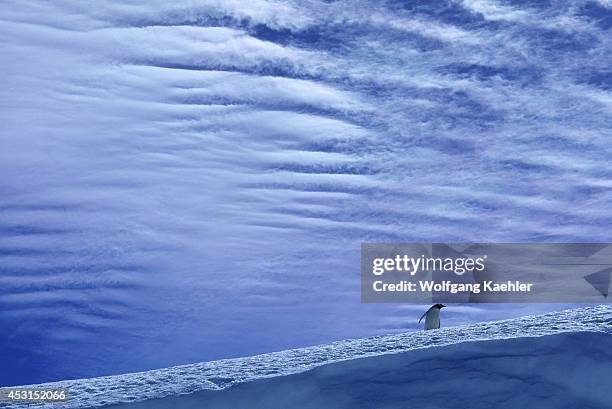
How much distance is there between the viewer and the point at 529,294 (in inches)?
1259

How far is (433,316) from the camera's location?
17.2 meters

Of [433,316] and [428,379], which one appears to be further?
[433,316]

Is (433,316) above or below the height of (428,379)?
below

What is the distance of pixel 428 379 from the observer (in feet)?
27.7

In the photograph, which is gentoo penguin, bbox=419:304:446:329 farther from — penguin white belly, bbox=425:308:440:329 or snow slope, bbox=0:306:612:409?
snow slope, bbox=0:306:612:409

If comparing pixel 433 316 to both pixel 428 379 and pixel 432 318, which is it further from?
pixel 428 379

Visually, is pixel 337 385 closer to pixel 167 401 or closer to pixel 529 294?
pixel 167 401

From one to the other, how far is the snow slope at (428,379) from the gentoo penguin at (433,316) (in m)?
7.31

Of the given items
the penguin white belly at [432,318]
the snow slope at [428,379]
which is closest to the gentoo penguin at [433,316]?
the penguin white belly at [432,318]

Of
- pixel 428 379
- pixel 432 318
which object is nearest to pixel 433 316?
pixel 432 318

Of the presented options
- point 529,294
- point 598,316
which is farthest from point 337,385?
point 529,294

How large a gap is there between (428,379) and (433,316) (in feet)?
29.2

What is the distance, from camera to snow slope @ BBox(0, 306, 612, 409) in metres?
8.12

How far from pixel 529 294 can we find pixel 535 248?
2804mm
